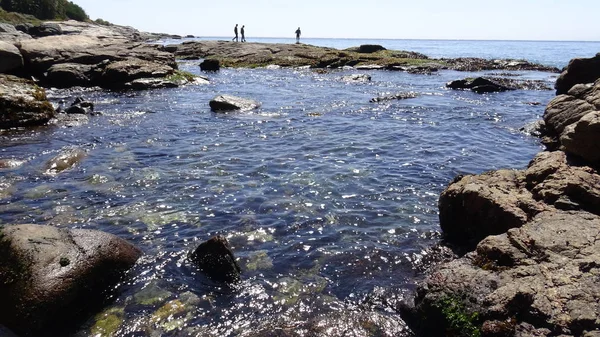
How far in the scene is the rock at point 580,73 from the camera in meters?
27.5

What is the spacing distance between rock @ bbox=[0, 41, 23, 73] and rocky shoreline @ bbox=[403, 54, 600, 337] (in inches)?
1212

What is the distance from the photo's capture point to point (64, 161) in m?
14.5

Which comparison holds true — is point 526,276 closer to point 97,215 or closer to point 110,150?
point 97,215

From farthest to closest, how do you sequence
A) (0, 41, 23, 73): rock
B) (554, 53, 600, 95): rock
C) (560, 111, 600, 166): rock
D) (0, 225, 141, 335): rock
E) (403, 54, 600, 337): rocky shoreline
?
(0, 41, 23, 73): rock
(554, 53, 600, 95): rock
(560, 111, 600, 166): rock
(0, 225, 141, 335): rock
(403, 54, 600, 337): rocky shoreline

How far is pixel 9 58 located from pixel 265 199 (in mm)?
26447

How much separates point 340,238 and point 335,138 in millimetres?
9580

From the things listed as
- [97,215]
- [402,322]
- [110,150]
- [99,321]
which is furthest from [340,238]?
[110,150]

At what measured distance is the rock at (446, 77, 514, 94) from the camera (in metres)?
34.8


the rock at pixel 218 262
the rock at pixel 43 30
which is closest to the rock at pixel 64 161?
the rock at pixel 218 262

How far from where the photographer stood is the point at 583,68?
92.3ft

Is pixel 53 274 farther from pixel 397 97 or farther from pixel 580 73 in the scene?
pixel 580 73

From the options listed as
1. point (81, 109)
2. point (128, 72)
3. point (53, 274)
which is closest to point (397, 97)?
point (81, 109)

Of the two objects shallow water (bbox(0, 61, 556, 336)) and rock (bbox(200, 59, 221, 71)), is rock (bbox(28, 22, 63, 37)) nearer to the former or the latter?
rock (bbox(200, 59, 221, 71))

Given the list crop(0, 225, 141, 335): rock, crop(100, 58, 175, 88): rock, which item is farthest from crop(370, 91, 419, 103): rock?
crop(0, 225, 141, 335): rock
